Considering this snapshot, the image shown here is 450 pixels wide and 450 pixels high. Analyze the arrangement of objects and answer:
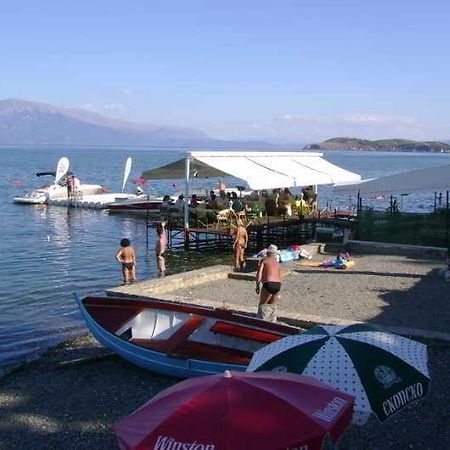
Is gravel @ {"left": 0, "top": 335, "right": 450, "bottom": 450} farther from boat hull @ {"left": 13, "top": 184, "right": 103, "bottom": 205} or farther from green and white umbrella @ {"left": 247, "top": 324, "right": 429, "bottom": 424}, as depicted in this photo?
boat hull @ {"left": 13, "top": 184, "right": 103, "bottom": 205}

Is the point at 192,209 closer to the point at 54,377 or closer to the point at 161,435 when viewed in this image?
the point at 54,377

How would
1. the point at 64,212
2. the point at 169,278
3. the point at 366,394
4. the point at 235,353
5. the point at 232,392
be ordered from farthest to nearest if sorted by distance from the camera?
the point at 64,212 < the point at 169,278 < the point at 235,353 < the point at 366,394 < the point at 232,392

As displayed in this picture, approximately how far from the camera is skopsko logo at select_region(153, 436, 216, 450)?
380cm

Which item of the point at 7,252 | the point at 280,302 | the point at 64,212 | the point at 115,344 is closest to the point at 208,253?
the point at 7,252

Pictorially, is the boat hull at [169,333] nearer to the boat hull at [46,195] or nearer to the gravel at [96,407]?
the gravel at [96,407]

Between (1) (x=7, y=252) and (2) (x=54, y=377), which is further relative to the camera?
(1) (x=7, y=252)

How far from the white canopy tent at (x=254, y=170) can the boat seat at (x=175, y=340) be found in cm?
1367

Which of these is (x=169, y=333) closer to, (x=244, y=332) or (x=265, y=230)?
(x=244, y=332)

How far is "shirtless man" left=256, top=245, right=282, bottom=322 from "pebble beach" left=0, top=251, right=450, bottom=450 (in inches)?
33.4

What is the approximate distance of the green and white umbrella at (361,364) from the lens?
16.2ft

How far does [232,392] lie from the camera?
416 centimetres

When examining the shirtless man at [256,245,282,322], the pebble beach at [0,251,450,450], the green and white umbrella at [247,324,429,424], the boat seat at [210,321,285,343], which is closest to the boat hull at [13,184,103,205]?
the pebble beach at [0,251,450,450]

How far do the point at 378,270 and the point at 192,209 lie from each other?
10.2m

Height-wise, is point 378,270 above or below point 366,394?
below
